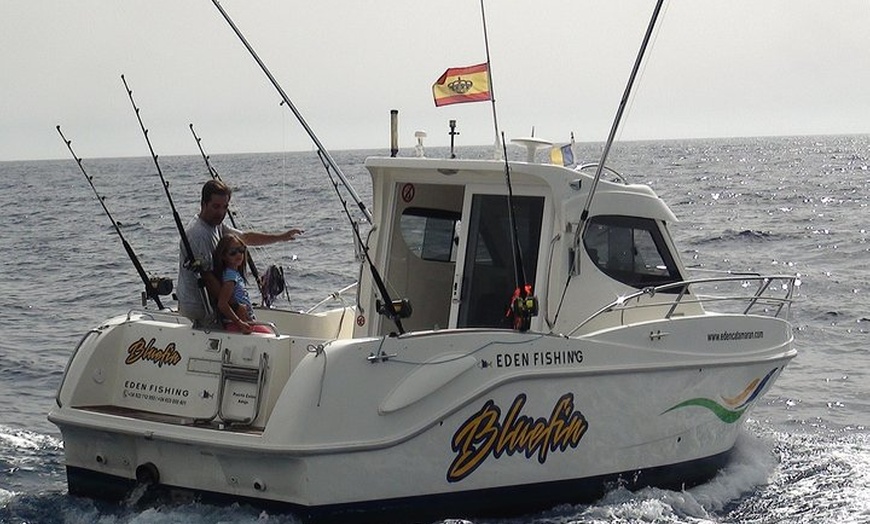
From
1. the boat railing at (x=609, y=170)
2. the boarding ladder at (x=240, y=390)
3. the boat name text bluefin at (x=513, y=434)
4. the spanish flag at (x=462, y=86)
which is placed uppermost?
the spanish flag at (x=462, y=86)

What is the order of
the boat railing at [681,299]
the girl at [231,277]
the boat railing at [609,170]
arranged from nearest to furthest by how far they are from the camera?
the girl at [231,277] → the boat railing at [681,299] → the boat railing at [609,170]

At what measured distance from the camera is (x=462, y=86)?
373 inches

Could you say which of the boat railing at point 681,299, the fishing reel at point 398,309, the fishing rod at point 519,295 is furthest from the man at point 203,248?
the boat railing at point 681,299

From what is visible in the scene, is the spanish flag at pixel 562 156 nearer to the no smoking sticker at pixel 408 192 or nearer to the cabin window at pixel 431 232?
the cabin window at pixel 431 232

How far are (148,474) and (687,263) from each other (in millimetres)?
15482

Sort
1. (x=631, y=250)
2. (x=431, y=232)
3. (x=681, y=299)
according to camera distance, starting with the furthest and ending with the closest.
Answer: (x=431, y=232) < (x=631, y=250) < (x=681, y=299)

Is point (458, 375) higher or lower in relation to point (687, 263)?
higher

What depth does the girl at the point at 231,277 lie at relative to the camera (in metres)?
8.05

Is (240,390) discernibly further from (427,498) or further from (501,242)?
(501,242)

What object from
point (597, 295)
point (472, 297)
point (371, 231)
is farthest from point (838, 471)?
point (371, 231)

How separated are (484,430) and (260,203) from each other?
29.9 m

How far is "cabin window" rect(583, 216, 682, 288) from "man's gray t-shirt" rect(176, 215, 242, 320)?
2550 mm

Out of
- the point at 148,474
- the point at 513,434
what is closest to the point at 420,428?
the point at 513,434

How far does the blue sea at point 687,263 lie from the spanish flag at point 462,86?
185 cm
